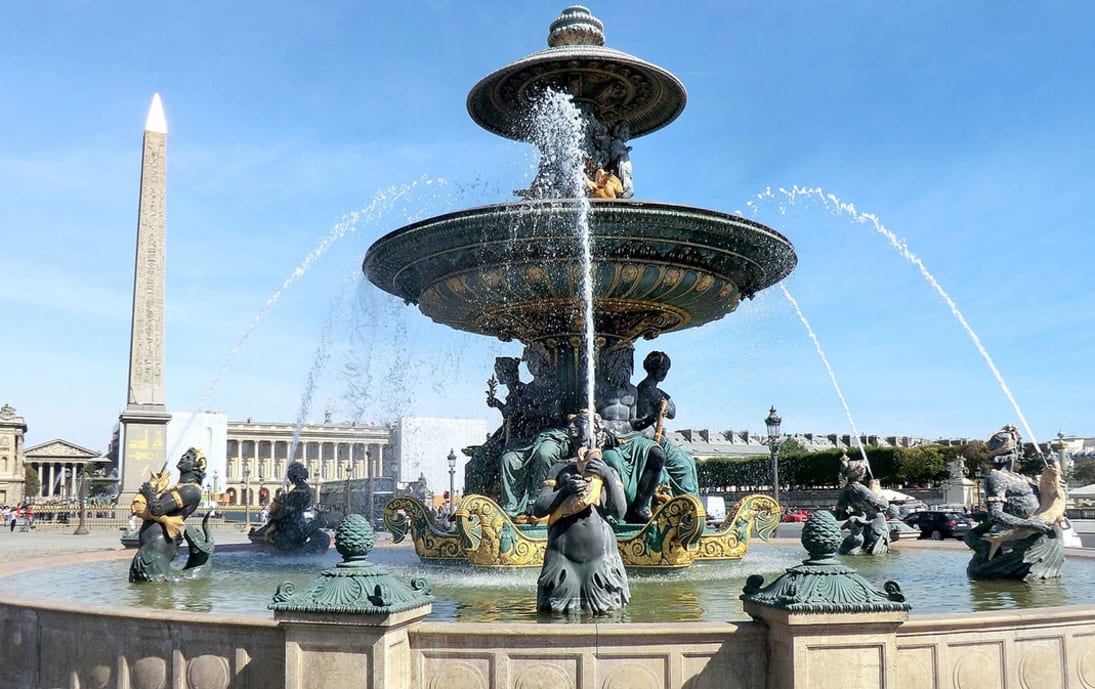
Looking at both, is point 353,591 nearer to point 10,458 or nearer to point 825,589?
point 825,589

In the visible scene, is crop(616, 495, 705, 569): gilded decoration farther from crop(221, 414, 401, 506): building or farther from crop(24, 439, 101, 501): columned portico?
crop(24, 439, 101, 501): columned portico

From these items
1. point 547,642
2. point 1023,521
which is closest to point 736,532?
point 1023,521

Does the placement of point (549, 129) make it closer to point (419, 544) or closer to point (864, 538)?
point (419, 544)

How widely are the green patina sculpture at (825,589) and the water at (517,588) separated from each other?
1458 mm

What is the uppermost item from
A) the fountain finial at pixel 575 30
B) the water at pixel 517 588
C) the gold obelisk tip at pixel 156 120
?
the gold obelisk tip at pixel 156 120

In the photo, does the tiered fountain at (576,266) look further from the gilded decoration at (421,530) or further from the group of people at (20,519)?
the group of people at (20,519)

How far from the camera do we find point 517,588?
9148mm

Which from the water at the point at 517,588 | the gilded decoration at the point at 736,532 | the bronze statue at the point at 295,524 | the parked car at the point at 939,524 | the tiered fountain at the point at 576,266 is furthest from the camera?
the parked car at the point at 939,524

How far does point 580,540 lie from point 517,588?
2.79m

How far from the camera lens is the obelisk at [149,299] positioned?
1570 inches

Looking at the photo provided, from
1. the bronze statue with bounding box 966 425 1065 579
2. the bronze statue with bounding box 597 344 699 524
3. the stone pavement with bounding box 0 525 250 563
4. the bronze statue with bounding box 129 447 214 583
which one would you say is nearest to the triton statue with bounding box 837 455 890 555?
the bronze statue with bounding box 597 344 699 524

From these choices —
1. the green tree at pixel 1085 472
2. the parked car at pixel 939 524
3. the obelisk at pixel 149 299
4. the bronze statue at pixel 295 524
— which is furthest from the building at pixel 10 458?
the bronze statue at pixel 295 524

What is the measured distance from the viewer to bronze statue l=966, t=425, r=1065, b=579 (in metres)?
8.73

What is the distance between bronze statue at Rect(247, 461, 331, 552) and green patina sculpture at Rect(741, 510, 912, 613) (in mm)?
9171
